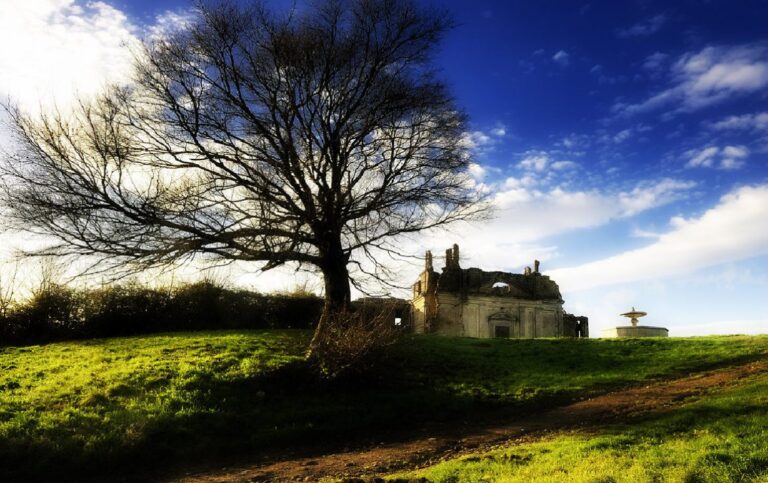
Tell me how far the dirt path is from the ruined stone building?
104 ft

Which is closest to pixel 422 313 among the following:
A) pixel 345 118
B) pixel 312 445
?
pixel 345 118

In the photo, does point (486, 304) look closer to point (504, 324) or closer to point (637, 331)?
point (504, 324)

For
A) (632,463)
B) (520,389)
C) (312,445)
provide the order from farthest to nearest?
(520,389), (312,445), (632,463)

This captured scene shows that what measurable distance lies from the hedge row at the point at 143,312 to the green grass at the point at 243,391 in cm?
436

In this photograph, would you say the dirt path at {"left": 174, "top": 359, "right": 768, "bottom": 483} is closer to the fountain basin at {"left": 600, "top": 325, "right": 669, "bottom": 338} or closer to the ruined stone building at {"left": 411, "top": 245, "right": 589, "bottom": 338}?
the fountain basin at {"left": 600, "top": 325, "right": 669, "bottom": 338}

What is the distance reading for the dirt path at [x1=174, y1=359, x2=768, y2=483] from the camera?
10641 mm

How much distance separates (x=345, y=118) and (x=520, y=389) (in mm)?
9922

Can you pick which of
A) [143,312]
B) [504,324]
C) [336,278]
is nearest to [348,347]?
[336,278]

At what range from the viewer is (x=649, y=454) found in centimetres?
933

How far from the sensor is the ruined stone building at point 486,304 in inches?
1913

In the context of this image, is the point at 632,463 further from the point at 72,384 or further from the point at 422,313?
the point at 422,313

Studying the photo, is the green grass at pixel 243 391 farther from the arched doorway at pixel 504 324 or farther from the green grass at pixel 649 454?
the arched doorway at pixel 504 324

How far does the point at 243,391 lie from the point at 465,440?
6.27 meters

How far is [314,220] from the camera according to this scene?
59.3 ft
